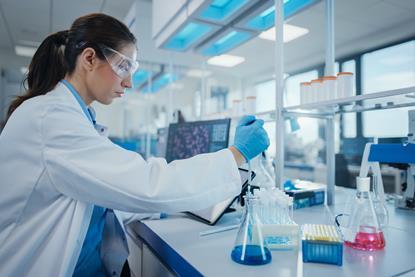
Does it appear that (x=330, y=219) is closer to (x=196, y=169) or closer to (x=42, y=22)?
(x=196, y=169)

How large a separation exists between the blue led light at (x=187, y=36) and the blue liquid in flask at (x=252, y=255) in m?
1.40

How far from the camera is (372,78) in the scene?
4.42 meters

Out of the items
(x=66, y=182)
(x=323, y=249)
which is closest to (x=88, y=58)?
(x=66, y=182)

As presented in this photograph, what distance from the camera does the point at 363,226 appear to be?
800 millimetres

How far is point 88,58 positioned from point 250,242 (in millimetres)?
730

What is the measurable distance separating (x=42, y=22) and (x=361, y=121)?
16.2 ft

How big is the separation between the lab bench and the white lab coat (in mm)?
129

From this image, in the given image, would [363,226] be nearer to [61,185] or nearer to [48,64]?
[61,185]

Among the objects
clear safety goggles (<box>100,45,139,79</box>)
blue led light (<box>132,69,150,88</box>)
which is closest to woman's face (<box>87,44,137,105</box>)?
clear safety goggles (<box>100,45,139,79</box>)

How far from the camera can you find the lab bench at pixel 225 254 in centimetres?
64

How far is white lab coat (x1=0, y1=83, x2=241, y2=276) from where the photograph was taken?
0.70 m

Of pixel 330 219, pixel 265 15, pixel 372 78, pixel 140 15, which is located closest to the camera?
pixel 330 219

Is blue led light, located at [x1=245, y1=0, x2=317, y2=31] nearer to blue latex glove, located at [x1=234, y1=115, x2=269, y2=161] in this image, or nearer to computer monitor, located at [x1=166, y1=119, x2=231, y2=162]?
computer monitor, located at [x1=166, y1=119, x2=231, y2=162]

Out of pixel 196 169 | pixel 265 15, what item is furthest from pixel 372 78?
pixel 196 169
